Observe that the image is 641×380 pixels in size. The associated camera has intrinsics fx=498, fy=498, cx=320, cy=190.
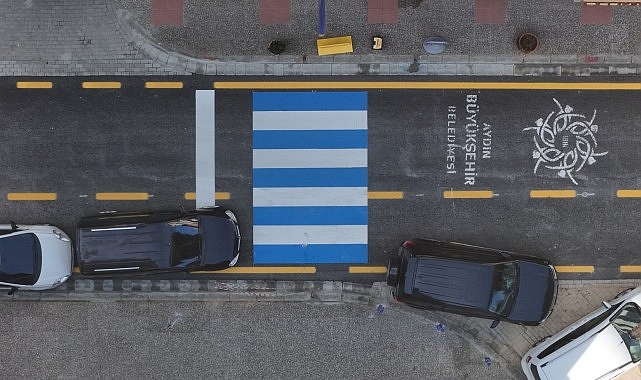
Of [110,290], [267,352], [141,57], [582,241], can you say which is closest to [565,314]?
[582,241]

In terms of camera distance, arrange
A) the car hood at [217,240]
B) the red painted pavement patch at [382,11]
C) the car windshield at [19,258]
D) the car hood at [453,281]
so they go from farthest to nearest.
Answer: the red painted pavement patch at [382,11]
the car hood at [217,240]
the car windshield at [19,258]
the car hood at [453,281]

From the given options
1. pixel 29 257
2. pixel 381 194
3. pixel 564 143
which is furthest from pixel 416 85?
pixel 29 257

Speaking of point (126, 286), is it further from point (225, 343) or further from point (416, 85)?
point (416, 85)

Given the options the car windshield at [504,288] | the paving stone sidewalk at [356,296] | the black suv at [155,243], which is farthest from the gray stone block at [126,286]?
the car windshield at [504,288]

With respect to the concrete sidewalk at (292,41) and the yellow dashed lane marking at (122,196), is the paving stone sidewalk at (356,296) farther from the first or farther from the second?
the concrete sidewalk at (292,41)

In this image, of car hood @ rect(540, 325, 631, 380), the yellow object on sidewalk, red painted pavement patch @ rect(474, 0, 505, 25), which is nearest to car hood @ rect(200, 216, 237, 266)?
the yellow object on sidewalk

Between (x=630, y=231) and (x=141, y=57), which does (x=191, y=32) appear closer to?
(x=141, y=57)
